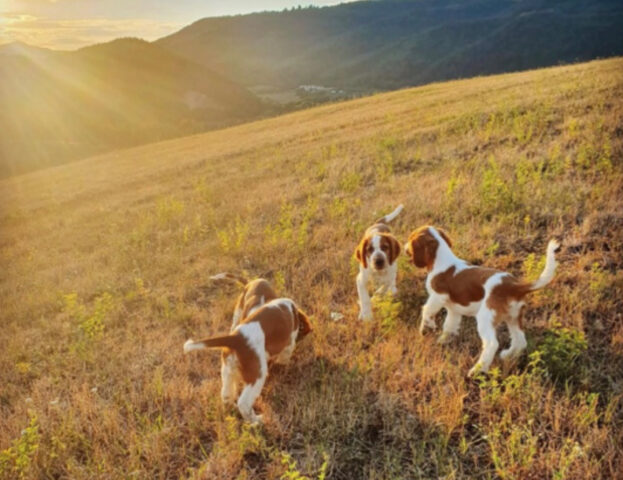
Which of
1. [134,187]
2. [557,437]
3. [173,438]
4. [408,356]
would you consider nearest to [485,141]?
[408,356]

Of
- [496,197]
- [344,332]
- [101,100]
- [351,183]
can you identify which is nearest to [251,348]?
[344,332]

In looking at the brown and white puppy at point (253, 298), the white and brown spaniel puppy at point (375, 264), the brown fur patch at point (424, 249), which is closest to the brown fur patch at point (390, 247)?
the white and brown spaniel puppy at point (375, 264)

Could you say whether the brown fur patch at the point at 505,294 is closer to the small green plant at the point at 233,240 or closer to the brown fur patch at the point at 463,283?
the brown fur patch at the point at 463,283

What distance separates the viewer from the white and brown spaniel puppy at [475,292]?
12.7 ft

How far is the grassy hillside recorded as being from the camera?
347cm

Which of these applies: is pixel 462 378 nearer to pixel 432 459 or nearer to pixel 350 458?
pixel 432 459

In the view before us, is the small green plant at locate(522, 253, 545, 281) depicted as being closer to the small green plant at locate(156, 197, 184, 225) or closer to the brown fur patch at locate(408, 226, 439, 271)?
the brown fur patch at locate(408, 226, 439, 271)

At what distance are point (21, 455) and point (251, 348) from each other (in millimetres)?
1859

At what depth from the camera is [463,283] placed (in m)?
4.31

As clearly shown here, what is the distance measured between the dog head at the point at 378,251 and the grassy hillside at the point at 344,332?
577mm

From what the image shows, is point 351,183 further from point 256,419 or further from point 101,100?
point 101,100

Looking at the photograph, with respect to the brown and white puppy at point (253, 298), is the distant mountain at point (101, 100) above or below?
above

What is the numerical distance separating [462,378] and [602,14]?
834 ft

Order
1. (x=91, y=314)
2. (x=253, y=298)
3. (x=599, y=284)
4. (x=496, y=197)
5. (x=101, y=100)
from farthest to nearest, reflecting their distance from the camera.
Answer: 1. (x=101, y=100)
2. (x=496, y=197)
3. (x=91, y=314)
4. (x=253, y=298)
5. (x=599, y=284)
